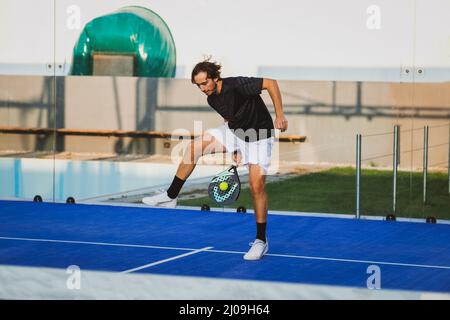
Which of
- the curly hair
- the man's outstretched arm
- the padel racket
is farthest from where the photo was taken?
the padel racket

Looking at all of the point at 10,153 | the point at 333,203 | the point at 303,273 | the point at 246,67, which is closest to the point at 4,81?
the point at 10,153

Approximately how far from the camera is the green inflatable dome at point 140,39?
32.6 ft

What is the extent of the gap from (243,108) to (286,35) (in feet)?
9.37

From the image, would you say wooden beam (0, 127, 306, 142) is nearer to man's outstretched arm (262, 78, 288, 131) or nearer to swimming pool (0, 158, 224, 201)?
swimming pool (0, 158, 224, 201)

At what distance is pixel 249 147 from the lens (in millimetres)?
6992

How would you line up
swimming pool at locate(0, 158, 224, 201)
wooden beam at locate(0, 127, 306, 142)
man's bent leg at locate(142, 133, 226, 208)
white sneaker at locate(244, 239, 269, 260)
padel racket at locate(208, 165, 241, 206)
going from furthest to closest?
swimming pool at locate(0, 158, 224, 201) < wooden beam at locate(0, 127, 306, 142) < padel racket at locate(208, 165, 241, 206) < man's bent leg at locate(142, 133, 226, 208) < white sneaker at locate(244, 239, 269, 260)

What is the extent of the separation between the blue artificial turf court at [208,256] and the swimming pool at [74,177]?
675mm

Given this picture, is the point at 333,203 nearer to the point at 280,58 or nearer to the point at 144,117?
the point at 280,58

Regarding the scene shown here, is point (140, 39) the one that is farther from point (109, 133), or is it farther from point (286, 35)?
point (286, 35)

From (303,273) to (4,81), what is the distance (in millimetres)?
5371

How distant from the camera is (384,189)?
9.63 metres

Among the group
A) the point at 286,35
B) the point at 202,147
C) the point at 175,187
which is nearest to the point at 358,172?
the point at 286,35

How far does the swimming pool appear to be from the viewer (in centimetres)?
1041

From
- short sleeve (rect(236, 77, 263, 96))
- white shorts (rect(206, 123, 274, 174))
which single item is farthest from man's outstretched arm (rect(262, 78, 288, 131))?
white shorts (rect(206, 123, 274, 174))
